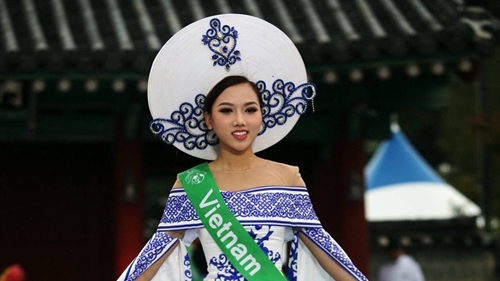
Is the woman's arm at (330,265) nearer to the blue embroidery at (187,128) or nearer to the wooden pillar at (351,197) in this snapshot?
the blue embroidery at (187,128)

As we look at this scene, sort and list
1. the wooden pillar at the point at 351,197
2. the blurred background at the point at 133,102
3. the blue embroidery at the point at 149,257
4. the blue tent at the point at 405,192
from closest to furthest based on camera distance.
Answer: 1. the blue embroidery at the point at 149,257
2. the blurred background at the point at 133,102
3. the wooden pillar at the point at 351,197
4. the blue tent at the point at 405,192

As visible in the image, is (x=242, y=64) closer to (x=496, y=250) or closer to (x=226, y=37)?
(x=226, y=37)

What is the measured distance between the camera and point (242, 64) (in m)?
5.53

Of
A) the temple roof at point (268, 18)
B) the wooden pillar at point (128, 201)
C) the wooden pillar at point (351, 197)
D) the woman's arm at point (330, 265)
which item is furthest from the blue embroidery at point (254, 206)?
the wooden pillar at point (351, 197)

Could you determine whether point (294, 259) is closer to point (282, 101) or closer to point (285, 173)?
point (285, 173)

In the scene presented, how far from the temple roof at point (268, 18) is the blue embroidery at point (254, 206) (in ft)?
13.3

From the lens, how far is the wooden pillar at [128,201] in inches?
415

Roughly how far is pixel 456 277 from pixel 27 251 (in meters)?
10.3

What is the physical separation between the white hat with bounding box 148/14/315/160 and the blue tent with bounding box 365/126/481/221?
13649mm

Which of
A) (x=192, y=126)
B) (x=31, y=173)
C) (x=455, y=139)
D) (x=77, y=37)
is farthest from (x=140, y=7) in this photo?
(x=455, y=139)

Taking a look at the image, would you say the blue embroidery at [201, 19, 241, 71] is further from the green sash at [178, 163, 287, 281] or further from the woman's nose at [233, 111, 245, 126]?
the green sash at [178, 163, 287, 281]

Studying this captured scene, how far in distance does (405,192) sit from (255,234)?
14.2 m

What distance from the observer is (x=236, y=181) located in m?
5.51

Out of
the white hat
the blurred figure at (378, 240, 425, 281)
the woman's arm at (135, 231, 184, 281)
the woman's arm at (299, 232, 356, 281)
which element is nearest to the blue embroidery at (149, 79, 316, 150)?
the white hat
